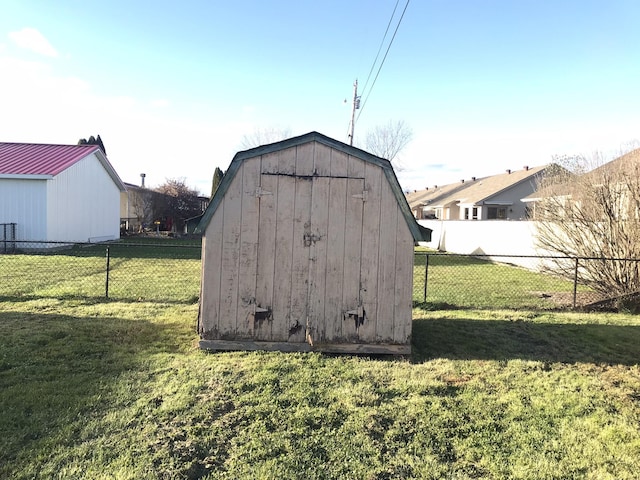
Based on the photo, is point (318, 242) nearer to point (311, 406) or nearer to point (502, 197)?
point (311, 406)

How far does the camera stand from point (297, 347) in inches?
198

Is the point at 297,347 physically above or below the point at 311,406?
above

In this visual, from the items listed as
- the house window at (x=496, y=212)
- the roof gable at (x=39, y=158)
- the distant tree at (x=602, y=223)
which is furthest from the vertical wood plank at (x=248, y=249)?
the house window at (x=496, y=212)

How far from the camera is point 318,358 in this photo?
4.88m

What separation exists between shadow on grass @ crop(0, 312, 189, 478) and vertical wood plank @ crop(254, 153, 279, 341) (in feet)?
4.23

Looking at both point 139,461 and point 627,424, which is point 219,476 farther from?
point 627,424

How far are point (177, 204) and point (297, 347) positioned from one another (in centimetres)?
2773

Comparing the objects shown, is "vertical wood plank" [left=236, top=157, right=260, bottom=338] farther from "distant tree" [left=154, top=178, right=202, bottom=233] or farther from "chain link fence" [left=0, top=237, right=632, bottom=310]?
"distant tree" [left=154, top=178, right=202, bottom=233]

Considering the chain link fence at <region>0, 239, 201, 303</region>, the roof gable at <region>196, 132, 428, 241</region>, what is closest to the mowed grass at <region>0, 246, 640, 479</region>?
the roof gable at <region>196, 132, 428, 241</region>

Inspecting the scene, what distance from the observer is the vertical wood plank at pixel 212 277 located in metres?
4.96

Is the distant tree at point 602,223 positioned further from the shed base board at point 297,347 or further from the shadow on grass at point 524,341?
the shed base board at point 297,347

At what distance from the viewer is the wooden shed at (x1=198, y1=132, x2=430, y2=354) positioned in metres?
5.00

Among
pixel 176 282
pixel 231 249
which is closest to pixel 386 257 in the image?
pixel 231 249

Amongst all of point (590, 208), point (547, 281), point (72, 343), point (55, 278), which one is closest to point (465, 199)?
point (547, 281)
